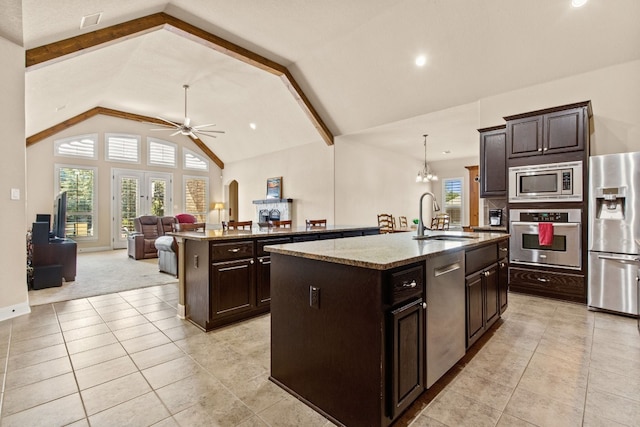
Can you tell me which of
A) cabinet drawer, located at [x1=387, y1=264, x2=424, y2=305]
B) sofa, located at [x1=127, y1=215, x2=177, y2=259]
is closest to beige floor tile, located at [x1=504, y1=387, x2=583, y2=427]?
cabinet drawer, located at [x1=387, y1=264, x2=424, y2=305]

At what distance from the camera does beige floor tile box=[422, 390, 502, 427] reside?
1.63 m

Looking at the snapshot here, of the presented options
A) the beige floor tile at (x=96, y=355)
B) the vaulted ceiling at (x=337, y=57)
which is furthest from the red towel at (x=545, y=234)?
the beige floor tile at (x=96, y=355)

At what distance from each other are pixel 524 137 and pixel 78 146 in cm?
1069

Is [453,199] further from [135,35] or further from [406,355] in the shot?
[406,355]

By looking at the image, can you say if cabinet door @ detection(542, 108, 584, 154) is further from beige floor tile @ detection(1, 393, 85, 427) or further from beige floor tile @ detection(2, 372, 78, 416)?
beige floor tile @ detection(2, 372, 78, 416)

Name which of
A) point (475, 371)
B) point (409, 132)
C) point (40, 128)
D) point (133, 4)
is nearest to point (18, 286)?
point (133, 4)

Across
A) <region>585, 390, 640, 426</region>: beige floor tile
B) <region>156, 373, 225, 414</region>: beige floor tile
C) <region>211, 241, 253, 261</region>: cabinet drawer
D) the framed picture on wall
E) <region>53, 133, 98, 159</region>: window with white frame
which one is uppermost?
<region>53, 133, 98, 159</region>: window with white frame

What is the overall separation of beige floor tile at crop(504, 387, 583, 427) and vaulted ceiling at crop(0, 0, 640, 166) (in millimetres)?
4158

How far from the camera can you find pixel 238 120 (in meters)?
8.54

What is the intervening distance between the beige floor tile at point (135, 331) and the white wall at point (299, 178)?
5098 mm

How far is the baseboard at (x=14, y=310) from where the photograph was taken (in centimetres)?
324

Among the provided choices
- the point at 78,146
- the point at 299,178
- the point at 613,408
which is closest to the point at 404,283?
the point at 613,408

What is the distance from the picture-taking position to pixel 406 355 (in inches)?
62.4

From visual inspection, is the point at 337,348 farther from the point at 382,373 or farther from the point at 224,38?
the point at 224,38
